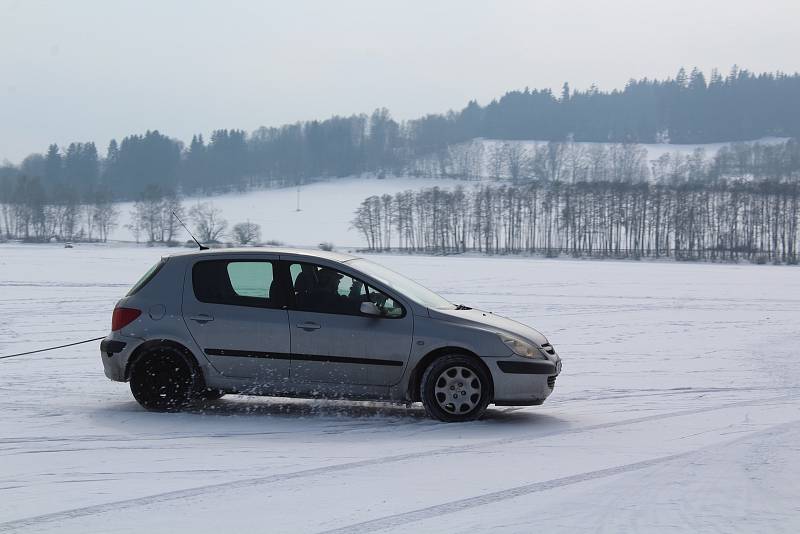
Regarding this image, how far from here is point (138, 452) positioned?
24.6 feet

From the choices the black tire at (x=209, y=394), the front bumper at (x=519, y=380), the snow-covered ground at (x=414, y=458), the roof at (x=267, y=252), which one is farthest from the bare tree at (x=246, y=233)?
the front bumper at (x=519, y=380)

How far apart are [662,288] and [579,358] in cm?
2309

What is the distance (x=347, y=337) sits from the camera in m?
8.88

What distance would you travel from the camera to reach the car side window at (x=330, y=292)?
29.6ft

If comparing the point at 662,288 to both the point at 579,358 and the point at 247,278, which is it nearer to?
the point at 579,358

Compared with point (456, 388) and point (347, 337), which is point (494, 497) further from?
point (347, 337)

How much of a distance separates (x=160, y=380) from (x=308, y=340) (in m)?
1.53

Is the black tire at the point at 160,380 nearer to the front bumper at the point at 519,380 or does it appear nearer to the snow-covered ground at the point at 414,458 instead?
the snow-covered ground at the point at 414,458

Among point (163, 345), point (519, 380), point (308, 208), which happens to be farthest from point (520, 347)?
point (308, 208)

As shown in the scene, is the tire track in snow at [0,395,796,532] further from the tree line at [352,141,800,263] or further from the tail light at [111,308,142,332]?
the tree line at [352,141,800,263]

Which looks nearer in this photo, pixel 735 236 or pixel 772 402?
pixel 772 402

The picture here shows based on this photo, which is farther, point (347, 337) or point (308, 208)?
point (308, 208)

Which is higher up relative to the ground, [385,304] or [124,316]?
[385,304]

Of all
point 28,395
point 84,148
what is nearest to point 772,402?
point 28,395
